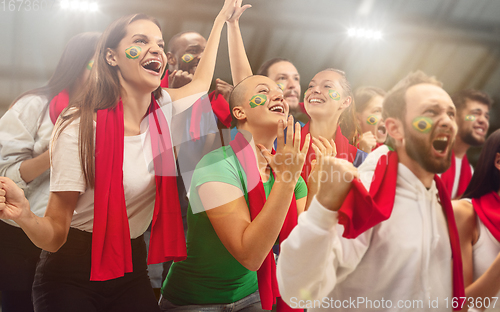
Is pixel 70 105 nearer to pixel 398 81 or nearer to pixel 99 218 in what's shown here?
pixel 99 218

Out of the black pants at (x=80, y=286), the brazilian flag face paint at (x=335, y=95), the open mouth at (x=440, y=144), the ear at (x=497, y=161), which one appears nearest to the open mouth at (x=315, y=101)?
the brazilian flag face paint at (x=335, y=95)

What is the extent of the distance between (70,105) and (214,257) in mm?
932

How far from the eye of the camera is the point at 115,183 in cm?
161

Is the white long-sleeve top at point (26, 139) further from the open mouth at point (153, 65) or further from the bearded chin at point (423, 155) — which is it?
the bearded chin at point (423, 155)

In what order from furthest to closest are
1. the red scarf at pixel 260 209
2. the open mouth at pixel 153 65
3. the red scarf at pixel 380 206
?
1. the open mouth at pixel 153 65
2. the red scarf at pixel 260 209
3. the red scarf at pixel 380 206

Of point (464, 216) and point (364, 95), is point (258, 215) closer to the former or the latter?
point (364, 95)

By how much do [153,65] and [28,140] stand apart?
68 cm

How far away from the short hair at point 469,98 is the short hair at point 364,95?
310mm

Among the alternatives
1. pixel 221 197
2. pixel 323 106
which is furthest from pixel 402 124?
pixel 221 197

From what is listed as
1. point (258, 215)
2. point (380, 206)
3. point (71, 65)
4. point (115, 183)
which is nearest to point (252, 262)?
point (258, 215)

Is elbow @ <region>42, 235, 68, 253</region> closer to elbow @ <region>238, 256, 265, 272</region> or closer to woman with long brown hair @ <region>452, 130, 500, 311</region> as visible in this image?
elbow @ <region>238, 256, 265, 272</region>

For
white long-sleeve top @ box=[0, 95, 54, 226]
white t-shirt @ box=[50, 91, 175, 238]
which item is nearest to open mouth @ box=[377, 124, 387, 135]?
white t-shirt @ box=[50, 91, 175, 238]

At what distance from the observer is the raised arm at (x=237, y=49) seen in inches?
67.9

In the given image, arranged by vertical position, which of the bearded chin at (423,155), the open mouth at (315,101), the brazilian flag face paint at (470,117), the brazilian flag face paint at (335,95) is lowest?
the bearded chin at (423,155)
